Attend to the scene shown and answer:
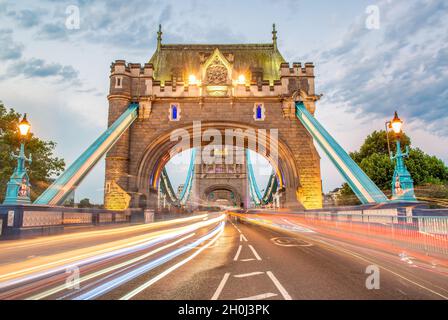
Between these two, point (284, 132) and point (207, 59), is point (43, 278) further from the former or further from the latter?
point (207, 59)

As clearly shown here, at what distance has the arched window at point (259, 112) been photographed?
24.7 m

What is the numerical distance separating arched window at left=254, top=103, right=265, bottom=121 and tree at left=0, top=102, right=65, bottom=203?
712 inches

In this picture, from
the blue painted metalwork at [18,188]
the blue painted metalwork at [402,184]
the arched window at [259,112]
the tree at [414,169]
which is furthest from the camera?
the tree at [414,169]

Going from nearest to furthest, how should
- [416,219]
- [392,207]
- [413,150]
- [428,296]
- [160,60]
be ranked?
1. [428,296]
2. [416,219]
3. [392,207]
4. [160,60]
5. [413,150]

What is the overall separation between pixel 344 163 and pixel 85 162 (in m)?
17.1

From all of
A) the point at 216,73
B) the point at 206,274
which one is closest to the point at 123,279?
the point at 206,274

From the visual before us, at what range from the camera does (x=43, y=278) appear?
5172 millimetres

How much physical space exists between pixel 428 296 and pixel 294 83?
22.0 metres

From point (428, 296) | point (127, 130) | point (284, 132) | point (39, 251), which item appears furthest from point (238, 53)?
point (428, 296)

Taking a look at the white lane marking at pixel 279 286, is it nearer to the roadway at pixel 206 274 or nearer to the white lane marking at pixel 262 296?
the roadway at pixel 206 274

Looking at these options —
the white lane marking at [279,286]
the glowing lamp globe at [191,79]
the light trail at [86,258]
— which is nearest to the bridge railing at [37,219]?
the light trail at [86,258]

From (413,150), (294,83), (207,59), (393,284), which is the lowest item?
(393,284)

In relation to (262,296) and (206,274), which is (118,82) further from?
(262,296)

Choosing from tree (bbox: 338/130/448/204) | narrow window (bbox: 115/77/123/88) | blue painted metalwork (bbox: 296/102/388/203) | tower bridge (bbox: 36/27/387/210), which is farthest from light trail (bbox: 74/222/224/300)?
tree (bbox: 338/130/448/204)
